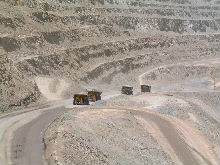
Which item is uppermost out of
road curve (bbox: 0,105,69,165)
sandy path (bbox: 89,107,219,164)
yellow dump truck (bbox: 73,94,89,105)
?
yellow dump truck (bbox: 73,94,89,105)

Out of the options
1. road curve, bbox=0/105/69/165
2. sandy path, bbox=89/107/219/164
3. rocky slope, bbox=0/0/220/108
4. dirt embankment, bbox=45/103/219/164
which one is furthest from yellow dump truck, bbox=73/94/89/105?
rocky slope, bbox=0/0/220/108

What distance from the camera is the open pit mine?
4316cm

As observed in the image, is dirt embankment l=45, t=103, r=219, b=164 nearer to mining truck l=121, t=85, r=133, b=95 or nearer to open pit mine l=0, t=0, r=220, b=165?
open pit mine l=0, t=0, r=220, b=165

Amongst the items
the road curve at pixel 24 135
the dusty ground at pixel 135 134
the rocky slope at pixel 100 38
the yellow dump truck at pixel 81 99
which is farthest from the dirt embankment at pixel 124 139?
the rocky slope at pixel 100 38

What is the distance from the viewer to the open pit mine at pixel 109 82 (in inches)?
1699

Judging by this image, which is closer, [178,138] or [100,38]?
[178,138]

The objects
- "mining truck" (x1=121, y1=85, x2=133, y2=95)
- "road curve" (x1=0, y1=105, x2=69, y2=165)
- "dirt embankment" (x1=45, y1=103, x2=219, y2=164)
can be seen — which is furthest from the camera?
"mining truck" (x1=121, y1=85, x2=133, y2=95)

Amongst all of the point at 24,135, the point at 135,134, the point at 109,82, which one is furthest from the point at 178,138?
the point at 109,82

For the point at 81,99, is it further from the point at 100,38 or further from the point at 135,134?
the point at 100,38

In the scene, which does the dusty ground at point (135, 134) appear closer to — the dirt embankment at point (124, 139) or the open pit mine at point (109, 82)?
the dirt embankment at point (124, 139)

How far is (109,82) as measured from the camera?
91.0m

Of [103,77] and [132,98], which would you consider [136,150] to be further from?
[103,77]

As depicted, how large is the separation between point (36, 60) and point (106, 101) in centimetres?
1793

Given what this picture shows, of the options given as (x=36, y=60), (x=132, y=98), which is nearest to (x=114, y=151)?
(x=132, y=98)
